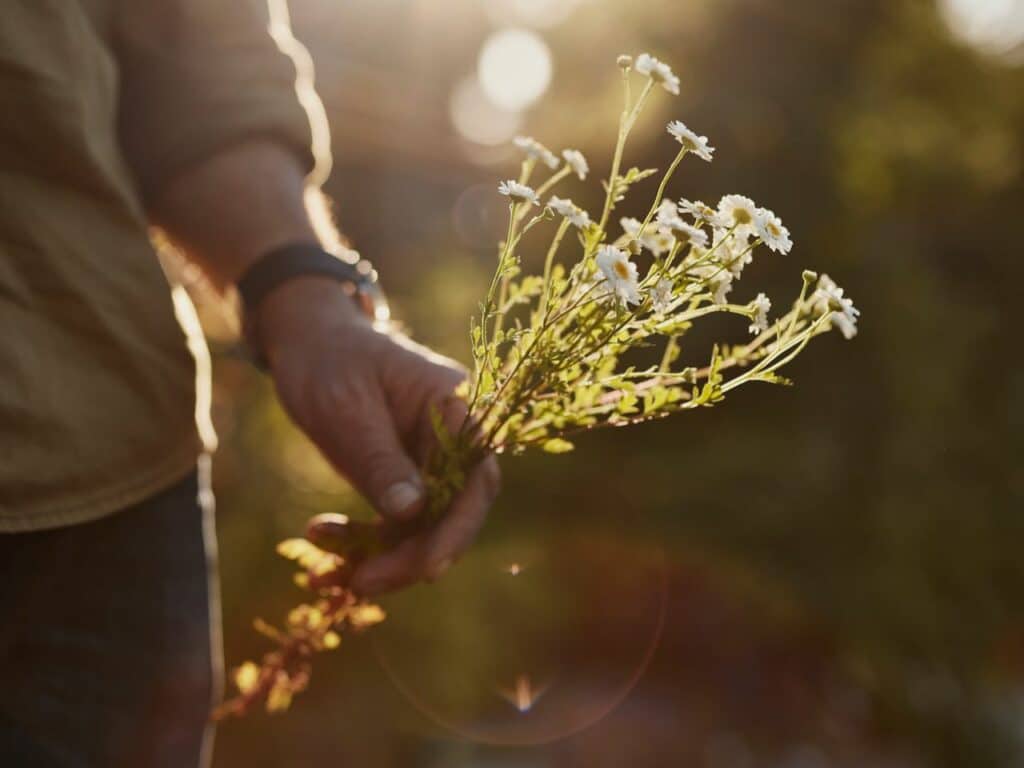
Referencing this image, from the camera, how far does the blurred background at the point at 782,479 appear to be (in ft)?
24.5

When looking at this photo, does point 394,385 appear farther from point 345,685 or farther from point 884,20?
point 884,20

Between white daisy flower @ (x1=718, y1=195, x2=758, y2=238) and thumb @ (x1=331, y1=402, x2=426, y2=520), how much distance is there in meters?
0.51

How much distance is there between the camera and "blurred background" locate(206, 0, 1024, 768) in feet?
24.5

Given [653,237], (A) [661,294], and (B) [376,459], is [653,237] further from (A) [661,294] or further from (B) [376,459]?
(B) [376,459]

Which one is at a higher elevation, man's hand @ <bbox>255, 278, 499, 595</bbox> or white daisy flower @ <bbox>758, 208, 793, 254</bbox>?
white daisy flower @ <bbox>758, 208, 793, 254</bbox>

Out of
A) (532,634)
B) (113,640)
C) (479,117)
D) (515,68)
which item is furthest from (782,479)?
(113,640)

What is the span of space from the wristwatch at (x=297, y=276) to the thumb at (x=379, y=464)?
9.3 inches

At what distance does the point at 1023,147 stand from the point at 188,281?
958cm

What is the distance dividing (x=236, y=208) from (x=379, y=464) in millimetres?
551

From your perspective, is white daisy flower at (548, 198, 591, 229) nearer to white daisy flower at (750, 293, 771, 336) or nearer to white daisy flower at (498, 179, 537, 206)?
white daisy flower at (498, 179, 537, 206)

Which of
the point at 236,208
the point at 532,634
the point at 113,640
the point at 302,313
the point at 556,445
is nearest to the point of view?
the point at 556,445

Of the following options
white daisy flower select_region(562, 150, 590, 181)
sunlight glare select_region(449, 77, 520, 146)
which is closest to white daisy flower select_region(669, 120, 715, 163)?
white daisy flower select_region(562, 150, 590, 181)

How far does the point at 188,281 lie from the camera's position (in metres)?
1.85

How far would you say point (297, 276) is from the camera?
1532mm
